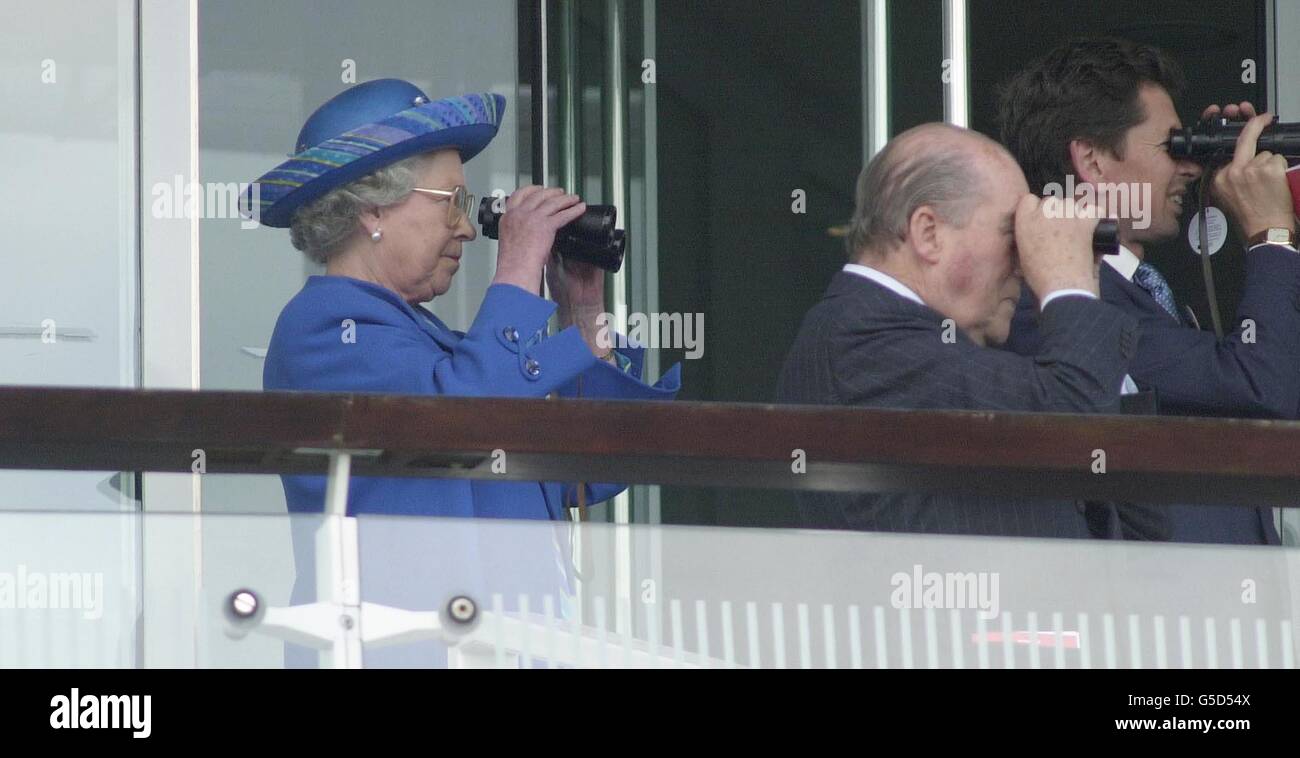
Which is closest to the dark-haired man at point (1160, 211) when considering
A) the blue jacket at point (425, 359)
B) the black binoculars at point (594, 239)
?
the black binoculars at point (594, 239)

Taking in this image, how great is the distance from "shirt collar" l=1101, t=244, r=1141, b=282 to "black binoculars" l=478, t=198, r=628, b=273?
28.8 inches

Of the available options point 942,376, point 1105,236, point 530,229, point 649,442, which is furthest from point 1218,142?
point 649,442

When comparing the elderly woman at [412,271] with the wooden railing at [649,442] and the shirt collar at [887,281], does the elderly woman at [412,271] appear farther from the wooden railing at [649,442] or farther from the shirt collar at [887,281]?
the wooden railing at [649,442]

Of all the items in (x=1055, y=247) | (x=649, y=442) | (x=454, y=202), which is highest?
(x=454, y=202)

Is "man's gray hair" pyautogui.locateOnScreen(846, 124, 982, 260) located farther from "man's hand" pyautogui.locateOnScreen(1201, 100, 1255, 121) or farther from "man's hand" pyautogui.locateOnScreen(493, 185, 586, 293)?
"man's hand" pyautogui.locateOnScreen(1201, 100, 1255, 121)

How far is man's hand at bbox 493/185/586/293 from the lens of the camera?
293 cm

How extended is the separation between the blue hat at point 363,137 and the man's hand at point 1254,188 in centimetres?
115

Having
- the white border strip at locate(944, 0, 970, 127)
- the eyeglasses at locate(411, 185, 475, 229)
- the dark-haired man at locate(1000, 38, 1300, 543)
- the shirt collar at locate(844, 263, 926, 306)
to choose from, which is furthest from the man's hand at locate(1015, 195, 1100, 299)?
the white border strip at locate(944, 0, 970, 127)

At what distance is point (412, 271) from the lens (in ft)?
9.87

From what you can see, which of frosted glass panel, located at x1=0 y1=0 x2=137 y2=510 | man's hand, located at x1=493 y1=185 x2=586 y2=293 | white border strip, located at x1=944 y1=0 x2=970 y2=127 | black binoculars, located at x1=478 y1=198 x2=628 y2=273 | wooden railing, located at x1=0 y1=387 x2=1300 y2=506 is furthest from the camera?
white border strip, located at x1=944 y1=0 x2=970 y2=127

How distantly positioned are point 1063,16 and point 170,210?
8.31 ft

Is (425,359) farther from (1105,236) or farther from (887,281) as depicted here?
(1105,236)

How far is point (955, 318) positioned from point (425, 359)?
712 millimetres
